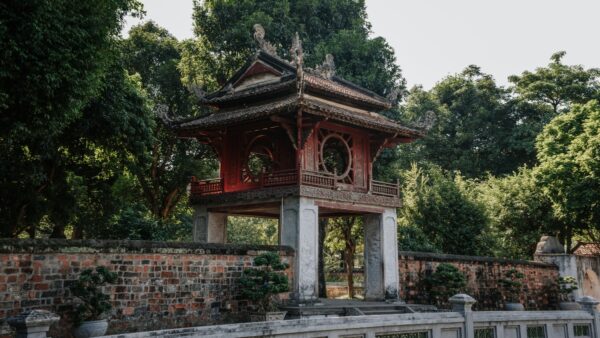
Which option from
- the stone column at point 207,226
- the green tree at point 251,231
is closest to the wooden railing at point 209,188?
the stone column at point 207,226

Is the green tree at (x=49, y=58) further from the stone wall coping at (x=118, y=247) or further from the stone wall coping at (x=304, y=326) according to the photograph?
the stone wall coping at (x=304, y=326)

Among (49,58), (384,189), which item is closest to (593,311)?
(384,189)

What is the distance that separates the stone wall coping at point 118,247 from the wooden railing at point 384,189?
475cm

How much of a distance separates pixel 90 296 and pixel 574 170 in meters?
23.3

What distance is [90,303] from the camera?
34.8 feet

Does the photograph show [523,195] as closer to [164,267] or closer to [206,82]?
[206,82]

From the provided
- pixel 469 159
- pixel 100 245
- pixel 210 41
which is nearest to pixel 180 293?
pixel 100 245

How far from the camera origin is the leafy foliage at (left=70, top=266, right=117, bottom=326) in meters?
10.5

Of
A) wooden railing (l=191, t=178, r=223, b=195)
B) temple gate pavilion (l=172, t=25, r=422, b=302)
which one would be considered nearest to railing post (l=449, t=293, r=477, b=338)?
temple gate pavilion (l=172, t=25, r=422, b=302)

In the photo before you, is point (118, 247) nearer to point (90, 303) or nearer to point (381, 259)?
point (90, 303)

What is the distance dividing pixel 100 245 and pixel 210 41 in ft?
59.7

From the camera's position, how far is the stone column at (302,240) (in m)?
15.3

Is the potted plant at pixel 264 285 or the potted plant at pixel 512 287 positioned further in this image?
the potted plant at pixel 512 287

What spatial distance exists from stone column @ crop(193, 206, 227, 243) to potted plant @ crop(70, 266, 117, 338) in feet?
23.5
